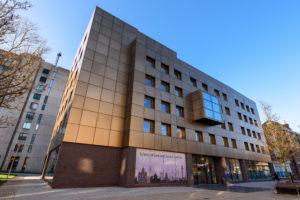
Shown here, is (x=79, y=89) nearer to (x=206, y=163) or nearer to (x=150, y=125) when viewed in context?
(x=150, y=125)

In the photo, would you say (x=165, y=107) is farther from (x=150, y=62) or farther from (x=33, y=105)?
(x=33, y=105)

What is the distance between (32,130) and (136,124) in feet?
130

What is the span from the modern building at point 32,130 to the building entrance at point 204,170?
120 feet

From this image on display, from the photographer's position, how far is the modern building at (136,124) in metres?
17.0

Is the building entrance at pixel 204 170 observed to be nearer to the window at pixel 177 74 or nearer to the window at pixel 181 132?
the window at pixel 181 132

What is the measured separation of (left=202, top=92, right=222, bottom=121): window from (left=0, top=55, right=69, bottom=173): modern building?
119 ft

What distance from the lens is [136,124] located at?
1942 cm

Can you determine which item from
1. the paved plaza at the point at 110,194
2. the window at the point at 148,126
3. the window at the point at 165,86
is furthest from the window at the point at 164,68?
the paved plaza at the point at 110,194

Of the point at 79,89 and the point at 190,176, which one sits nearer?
the point at 79,89

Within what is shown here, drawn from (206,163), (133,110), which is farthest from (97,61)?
(206,163)

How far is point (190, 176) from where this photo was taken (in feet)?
70.1

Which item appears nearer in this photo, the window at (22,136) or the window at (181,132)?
the window at (181,132)

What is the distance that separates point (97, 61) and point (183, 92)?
15.0 m

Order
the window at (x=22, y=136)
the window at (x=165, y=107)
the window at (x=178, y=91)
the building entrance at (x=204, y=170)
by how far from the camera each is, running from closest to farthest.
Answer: the building entrance at (x=204, y=170)
the window at (x=165, y=107)
the window at (x=178, y=91)
the window at (x=22, y=136)
